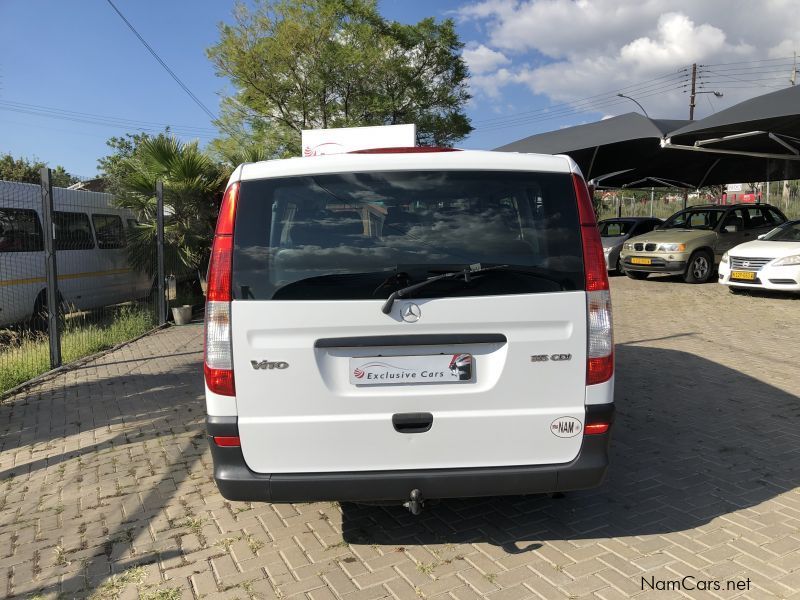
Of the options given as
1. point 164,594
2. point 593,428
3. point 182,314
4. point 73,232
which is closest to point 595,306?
point 593,428

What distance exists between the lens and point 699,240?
15078 mm

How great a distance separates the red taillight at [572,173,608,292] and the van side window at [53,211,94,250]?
30.6 feet

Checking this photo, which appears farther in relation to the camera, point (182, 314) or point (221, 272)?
point (182, 314)

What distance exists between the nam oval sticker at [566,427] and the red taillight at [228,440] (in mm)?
1444

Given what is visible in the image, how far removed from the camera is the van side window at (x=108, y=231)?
11770 millimetres

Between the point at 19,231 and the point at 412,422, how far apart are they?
30.0 feet

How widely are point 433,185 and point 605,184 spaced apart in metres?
24.1

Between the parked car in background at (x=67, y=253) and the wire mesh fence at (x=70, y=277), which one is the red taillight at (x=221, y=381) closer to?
the wire mesh fence at (x=70, y=277)

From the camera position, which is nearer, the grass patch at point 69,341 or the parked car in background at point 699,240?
the grass patch at point 69,341

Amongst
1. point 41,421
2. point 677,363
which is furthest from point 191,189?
point 677,363

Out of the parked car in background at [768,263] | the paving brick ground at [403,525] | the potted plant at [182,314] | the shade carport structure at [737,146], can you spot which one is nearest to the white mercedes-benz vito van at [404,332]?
the paving brick ground at [403,525]

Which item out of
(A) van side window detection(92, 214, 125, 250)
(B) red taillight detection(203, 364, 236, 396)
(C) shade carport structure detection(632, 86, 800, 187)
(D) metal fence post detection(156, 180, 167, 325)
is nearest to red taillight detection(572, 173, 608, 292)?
(B) red taillight detection(203, 364, 236, 396)

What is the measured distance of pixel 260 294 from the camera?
2709mm

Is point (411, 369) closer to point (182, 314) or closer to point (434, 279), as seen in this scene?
point (434, 279)
